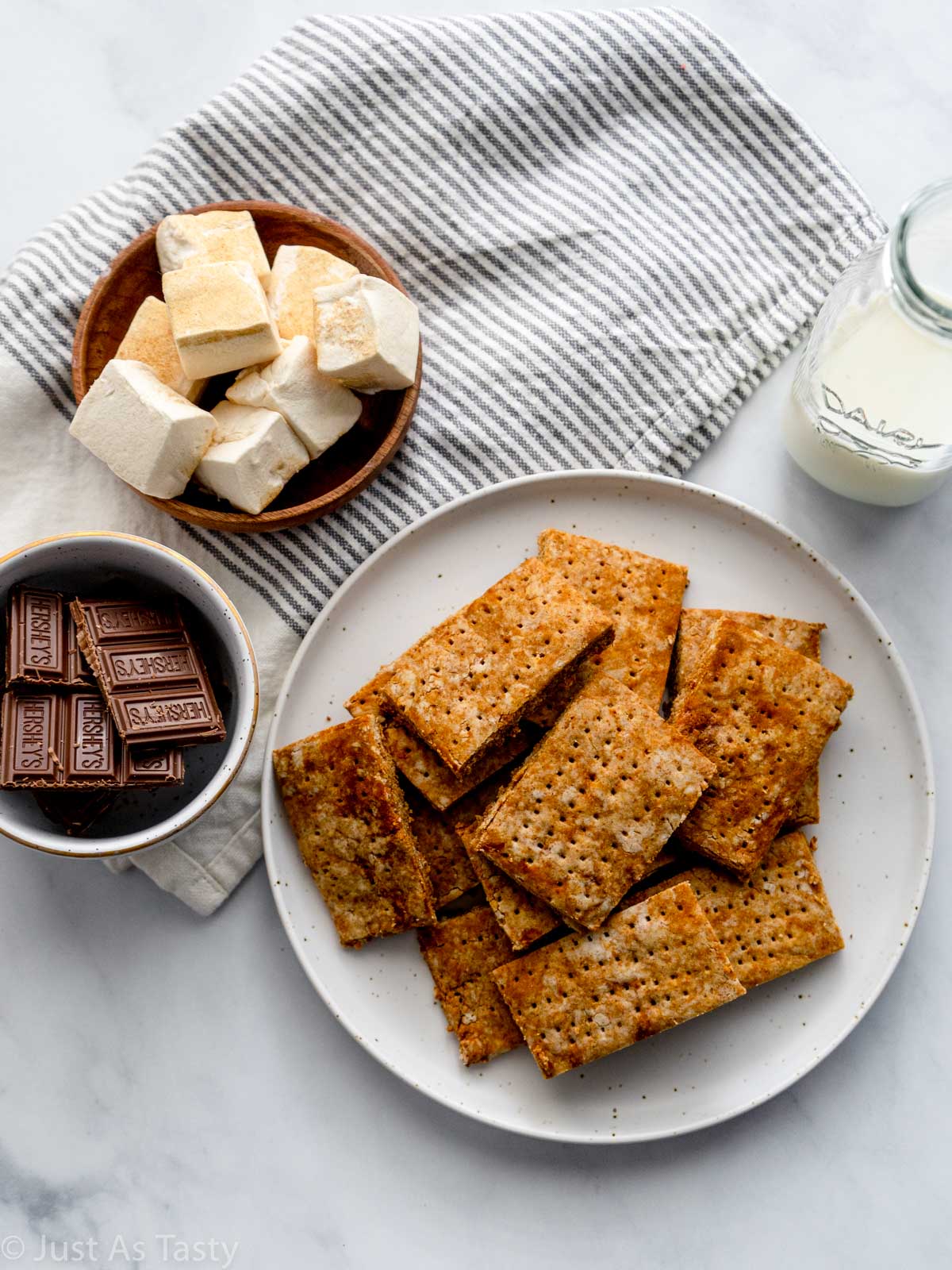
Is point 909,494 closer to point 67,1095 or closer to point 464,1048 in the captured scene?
point 464,1048

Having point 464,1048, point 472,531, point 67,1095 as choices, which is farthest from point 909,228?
point 67,1095

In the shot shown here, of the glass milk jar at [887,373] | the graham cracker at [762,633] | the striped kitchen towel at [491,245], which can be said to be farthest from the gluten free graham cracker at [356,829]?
the glass milk jar at [887,373]

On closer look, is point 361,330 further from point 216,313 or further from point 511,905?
point 511,905

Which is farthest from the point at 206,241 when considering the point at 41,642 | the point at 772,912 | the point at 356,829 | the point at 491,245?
the point at 772,912

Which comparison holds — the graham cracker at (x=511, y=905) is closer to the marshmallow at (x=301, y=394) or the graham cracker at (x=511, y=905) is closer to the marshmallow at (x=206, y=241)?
the marshmallow at (x=301, y=394)

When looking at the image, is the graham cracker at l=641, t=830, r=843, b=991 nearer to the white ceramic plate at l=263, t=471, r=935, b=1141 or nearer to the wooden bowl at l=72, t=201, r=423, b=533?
the white ceramic plate at l=263, t=471, r=935, b=1141

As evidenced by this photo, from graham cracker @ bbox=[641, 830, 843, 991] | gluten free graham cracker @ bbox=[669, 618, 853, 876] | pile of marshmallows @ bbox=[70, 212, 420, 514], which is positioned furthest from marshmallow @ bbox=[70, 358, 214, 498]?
graham cracker @ bbox=[641, 830, 843, 991]
